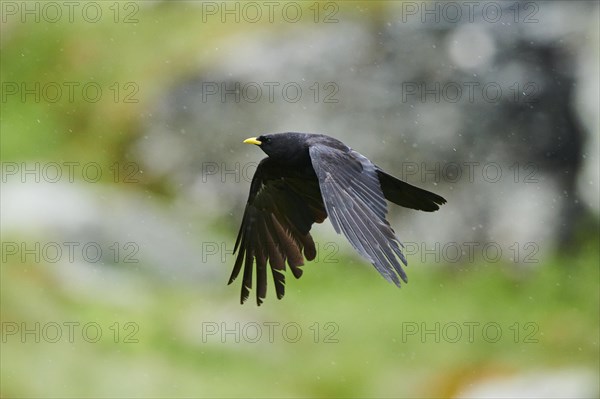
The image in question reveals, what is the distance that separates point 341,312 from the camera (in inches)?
593

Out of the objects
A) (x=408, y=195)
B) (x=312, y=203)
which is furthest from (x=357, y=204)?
(x=312, y=203)

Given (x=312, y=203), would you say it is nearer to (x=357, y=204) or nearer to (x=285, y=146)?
(x=285, y=146)

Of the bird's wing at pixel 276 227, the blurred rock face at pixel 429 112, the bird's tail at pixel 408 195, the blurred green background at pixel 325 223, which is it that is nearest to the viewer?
the bird's tail at pixel 408 195

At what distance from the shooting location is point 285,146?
7.74m

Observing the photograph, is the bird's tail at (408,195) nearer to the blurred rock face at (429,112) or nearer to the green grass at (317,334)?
the green grass at (317,334)

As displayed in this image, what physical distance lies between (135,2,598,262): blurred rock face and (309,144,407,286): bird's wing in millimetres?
8687

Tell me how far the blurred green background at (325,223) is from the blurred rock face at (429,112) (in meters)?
0.03

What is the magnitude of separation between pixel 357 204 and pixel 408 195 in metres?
1.01

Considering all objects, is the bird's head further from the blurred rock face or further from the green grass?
the blurred rock face

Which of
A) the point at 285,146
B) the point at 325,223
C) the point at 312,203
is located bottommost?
the point at 325,223

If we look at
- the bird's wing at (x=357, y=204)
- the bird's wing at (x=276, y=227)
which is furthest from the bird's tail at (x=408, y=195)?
the bird's wing at (x=276, y=227)

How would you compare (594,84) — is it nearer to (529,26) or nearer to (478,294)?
(529,26)

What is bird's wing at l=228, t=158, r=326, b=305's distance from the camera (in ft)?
28.2

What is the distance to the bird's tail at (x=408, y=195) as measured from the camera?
763 centimetres
